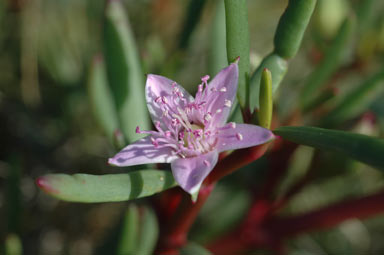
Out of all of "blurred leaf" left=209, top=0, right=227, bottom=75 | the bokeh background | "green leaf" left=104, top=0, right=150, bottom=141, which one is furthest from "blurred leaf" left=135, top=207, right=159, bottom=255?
"blurred leaf" left=209, top=0, right=227, bottom=75

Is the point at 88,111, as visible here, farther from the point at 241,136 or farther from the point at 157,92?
the point at 241,136

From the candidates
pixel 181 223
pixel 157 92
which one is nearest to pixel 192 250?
pixel 181 223

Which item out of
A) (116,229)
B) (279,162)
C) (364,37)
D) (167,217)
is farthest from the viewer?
(364,37)

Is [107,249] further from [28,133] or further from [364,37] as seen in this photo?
[364,37]

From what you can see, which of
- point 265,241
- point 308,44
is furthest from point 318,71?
point 308,44

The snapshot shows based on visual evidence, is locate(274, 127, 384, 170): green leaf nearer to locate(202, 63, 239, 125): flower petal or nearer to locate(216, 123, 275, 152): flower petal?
locate(216, 123, 275, 152): flower petal
